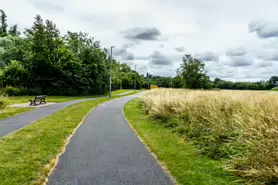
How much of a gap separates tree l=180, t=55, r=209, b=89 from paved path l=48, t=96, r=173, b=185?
91.4 ft

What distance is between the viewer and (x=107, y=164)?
191 inches

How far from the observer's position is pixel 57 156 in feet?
17.4

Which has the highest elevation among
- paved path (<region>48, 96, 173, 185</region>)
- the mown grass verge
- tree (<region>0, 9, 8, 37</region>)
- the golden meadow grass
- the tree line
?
tree (<region>0, 9, 8, 37</region>)

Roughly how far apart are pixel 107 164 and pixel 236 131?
11.3ft

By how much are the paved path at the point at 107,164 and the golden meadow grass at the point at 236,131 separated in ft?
5.09

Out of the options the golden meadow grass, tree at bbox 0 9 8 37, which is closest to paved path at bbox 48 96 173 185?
the golden meadow grass

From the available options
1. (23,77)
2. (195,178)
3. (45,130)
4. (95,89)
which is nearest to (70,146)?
(45,130)

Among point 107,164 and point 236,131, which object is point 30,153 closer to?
point 107,164

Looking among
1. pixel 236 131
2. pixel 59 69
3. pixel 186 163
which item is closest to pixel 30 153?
pixel 186 163

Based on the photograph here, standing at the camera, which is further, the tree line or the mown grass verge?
the tree line

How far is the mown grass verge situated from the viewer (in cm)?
404

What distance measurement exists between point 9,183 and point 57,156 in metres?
1.60

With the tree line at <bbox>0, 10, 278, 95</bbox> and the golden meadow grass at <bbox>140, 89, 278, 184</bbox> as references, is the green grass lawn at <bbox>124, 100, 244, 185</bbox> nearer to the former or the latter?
the golden meadow grass at <bbox>140, 89, 278, 184</bbox>

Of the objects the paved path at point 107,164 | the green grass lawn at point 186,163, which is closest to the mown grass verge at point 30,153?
the paved path at point 107,164
